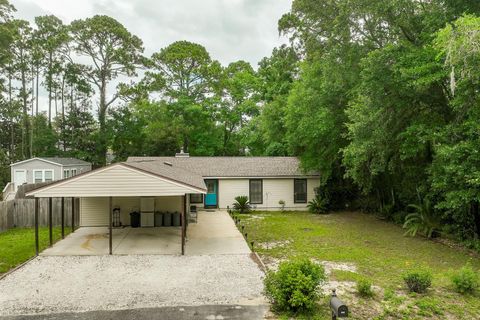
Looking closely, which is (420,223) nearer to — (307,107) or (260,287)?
(307,107)

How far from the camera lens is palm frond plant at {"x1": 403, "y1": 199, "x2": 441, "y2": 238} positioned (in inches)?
507

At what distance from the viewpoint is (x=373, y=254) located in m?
10.4

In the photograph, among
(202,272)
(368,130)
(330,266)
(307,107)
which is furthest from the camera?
(307,107)

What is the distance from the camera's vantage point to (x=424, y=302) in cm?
648

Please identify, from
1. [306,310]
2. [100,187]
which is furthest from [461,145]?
[100,187]

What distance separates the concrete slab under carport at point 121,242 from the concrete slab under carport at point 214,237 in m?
0.56

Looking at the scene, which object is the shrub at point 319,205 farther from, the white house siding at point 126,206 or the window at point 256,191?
the white house siding at point 126,206

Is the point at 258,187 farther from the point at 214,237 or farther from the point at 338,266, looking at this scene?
the point at 338,266

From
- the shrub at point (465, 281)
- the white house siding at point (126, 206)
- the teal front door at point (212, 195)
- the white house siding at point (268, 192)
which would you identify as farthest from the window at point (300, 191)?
the shrub at point (465, 281)

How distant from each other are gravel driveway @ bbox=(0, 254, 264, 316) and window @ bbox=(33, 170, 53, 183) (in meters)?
17.5

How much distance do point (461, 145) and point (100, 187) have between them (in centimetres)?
1046

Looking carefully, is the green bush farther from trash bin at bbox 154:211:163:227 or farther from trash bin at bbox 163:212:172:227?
trash bin at bbox 154:211:163:227

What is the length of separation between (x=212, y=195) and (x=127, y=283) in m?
12.0

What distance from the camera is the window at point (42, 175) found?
973 inches
